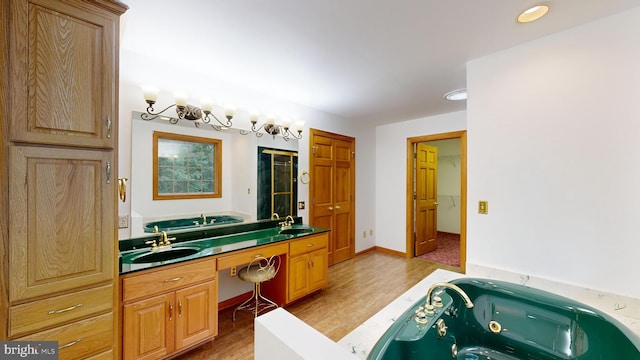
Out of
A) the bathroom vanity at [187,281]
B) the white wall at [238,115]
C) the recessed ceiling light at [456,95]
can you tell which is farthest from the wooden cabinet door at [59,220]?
the recessed ceiling light at [456,95]

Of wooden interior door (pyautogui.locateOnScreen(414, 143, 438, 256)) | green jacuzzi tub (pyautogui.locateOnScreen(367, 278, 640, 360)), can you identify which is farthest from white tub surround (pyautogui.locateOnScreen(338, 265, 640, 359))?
wooden interior door (pyautogui.locateOnScreen(414, 143, 438, 256))

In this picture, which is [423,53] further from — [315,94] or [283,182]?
[283,182]

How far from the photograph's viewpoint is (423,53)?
1.92 meters

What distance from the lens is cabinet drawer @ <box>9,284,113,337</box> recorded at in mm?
1108

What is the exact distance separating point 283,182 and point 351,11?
210cm

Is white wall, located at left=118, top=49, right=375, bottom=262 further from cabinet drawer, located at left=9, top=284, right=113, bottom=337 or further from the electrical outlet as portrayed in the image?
cabinet drawer, located at left=9, top=284, right=113, bottom=337

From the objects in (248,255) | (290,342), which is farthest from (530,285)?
(248,255)

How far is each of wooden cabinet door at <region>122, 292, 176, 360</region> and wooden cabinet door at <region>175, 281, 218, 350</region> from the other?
0.05 meters

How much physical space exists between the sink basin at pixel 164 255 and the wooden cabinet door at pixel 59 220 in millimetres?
519

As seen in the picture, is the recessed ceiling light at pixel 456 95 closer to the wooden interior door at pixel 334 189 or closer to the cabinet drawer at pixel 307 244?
the wooden interior door at pixel 334 189

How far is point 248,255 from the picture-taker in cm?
217

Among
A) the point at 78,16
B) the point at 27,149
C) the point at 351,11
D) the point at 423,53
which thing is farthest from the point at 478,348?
the point at 78,16

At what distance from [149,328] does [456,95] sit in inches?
141

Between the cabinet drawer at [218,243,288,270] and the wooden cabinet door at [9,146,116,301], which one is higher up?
the wooden cabinet door at [9,146,116,301]
